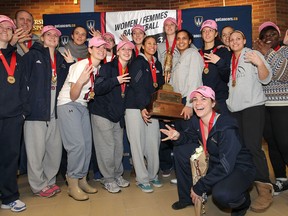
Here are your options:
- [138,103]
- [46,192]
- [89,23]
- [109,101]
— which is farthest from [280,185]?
[89,23]

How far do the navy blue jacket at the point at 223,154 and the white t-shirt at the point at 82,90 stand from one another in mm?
1620

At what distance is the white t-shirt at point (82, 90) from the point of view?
11.3 ft

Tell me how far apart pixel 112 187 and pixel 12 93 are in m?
1.68

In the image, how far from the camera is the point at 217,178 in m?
2.58

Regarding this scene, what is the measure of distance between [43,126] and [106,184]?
1106 mm

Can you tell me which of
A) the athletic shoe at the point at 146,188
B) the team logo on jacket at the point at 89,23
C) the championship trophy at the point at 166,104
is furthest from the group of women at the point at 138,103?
the team logo on jacket at the point at 89,23

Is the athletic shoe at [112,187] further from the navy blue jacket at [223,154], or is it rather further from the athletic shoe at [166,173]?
the navy blue jacket at [223,154]

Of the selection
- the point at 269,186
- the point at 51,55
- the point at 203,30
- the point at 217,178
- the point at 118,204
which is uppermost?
the point at 203,30

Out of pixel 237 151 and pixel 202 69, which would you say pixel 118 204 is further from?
pixel 202 69

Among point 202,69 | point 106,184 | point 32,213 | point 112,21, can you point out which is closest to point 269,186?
point 202,69

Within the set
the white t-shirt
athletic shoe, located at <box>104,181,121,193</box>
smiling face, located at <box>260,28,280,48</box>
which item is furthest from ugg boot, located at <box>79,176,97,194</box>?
smiling face, located at <box>260,28,280,48</box>

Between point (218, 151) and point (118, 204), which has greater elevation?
point (218, 151)

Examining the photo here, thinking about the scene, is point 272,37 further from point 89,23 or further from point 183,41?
point 89,23

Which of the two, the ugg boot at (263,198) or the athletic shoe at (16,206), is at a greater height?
the ugg boot at (263,198)
